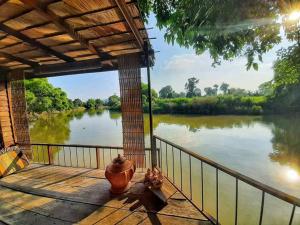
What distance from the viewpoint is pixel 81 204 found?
9.39ft

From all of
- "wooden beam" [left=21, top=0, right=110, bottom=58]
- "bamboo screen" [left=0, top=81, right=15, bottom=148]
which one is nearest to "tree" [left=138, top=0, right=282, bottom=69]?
"wooden beam" [left=21, top=0, right=110, bottom=58]

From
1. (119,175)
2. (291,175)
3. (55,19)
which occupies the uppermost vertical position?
(55,19)

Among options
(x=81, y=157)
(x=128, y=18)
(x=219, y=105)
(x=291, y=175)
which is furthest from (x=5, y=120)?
(x=219, y=105)

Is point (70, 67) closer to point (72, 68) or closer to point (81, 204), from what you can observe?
point (72, 68)

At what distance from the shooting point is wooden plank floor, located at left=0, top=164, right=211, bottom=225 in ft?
8.09

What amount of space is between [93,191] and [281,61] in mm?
A: 3934

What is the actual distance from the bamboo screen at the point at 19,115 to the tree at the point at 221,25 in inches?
157

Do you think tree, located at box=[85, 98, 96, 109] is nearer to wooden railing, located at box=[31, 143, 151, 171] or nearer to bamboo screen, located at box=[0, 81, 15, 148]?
wooden railing, located at box=[31, 143, 151, 171]

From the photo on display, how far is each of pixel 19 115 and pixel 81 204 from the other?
327 cm

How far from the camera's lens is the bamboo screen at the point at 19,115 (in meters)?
4.79

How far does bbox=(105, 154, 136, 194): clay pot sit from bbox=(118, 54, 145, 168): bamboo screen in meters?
0.69

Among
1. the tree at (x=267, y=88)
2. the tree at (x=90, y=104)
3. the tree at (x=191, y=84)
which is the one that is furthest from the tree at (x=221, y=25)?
the tree at (x=90, y=104)

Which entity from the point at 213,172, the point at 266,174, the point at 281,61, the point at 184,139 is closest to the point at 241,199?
the point at 213,172

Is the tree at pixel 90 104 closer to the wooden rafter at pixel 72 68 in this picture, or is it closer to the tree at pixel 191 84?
the tree at pixel 191 84
